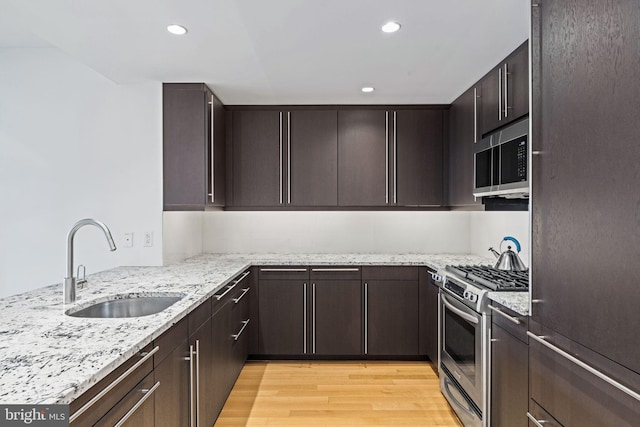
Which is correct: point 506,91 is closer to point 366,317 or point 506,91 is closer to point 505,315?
point 505,315

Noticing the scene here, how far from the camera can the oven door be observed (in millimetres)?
2260

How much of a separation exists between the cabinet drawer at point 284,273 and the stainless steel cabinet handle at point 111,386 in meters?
2.01

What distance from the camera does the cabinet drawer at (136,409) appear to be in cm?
121

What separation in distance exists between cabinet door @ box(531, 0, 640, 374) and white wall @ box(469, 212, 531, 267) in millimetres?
1552

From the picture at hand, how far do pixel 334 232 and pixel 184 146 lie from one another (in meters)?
1.74

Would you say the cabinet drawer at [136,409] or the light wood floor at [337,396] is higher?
the cabinet drawer at [136,409]

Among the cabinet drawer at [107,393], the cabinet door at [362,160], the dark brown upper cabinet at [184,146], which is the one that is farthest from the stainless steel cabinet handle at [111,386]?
the cabinet door at [362,160]

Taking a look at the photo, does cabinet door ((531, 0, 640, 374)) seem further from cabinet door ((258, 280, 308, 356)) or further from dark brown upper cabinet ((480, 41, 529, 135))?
cabinet door ((258, 280, 308, 356))

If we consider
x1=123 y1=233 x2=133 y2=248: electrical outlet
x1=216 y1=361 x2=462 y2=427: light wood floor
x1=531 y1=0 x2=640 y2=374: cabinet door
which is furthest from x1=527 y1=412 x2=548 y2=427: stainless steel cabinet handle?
x1=123 y1=233 x2=133 y2=248: electrical outlet

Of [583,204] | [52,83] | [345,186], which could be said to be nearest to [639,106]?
[583,204]

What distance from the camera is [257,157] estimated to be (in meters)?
3.82

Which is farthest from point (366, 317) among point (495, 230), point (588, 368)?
point (588, 368)

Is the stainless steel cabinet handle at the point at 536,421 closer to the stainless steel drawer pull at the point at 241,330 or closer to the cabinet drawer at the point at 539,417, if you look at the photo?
the cabinet drawer at the point at 539,417

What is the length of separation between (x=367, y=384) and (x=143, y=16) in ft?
9.50
